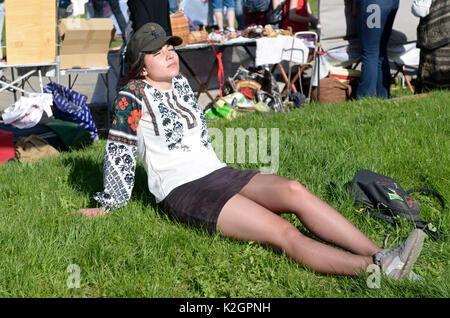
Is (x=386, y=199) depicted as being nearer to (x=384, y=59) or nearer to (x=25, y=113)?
(x=25, y=113)

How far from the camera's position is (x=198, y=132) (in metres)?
3.67

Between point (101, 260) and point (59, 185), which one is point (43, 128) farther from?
point (101, 260)

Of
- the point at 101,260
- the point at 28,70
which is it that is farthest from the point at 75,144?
the point at 101,260

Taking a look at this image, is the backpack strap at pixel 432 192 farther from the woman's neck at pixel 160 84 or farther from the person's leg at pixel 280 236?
the woman's neck at pixel 160 84

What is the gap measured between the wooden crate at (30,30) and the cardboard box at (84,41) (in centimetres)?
50

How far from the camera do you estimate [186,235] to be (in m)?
3.42

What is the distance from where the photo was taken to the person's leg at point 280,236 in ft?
9.59

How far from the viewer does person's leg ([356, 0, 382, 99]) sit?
25.2ft

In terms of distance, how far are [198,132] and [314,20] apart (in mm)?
6351

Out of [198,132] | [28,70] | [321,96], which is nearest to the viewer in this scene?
[198,132]

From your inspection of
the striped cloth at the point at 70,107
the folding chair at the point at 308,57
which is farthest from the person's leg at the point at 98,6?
the striped cloth at the point at 70,107

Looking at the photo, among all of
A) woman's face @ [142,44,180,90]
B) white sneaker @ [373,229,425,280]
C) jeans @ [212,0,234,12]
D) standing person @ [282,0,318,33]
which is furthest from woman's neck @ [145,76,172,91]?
jeans @ [212,0,234,12]

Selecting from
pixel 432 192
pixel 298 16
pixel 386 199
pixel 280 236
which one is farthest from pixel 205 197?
pixel 298 16

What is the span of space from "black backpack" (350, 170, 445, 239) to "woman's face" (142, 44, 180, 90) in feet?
5.18
